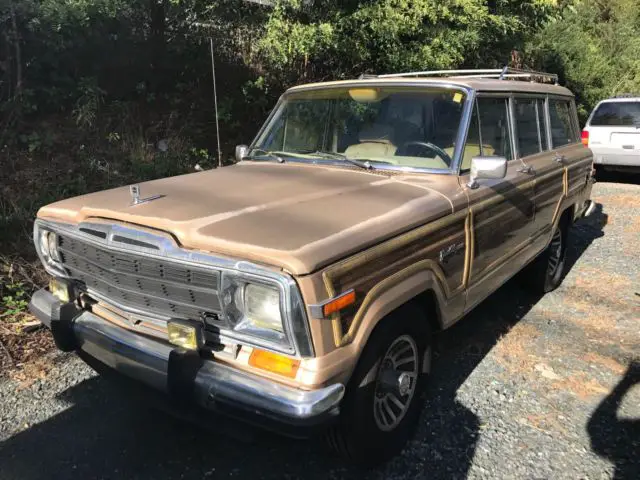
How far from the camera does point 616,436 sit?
125 inches

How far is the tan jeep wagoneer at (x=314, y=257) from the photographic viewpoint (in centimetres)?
221

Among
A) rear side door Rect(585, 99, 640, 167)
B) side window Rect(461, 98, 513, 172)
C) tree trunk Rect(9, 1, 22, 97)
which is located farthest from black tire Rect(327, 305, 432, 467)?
rear side door Rect(585, 99, 640, 167)

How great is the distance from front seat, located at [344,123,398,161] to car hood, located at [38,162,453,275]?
0.19m

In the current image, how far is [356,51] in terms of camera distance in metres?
7.49

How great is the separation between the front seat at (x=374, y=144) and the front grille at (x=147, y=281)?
1694 millimetres

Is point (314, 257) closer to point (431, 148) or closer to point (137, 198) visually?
point (137, 198)

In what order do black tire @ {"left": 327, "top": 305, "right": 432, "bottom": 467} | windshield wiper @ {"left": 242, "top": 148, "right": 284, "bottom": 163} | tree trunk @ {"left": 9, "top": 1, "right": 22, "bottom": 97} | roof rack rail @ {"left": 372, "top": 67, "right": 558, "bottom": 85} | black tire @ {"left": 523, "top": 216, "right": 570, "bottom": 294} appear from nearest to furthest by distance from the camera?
black tire @ {"left": 327, "top": 305, "right": 432, "bottom": 467} → windshield wiper @ {"left": 242, "top": 148, "right": 284, "bottom": 163} → roof rack rail @ {"left": 372, "top": 67, "right": 558, "bottom": 85} → black tire @ {"left": 523, "top": 216, "right": 570, "bottom": 294} → tree trunk @ {"left": 9, "top": 1, "right": 22, "bottom": 97}

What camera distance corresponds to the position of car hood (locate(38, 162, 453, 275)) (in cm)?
223

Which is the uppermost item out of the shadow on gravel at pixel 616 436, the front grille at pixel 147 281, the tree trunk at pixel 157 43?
the tree trunk at pixel 157 43

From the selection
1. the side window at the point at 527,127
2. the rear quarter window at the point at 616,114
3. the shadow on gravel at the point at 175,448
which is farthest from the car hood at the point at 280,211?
the rear quarter window at the point at 616,114

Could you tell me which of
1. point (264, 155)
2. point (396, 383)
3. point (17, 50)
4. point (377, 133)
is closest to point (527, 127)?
point (377, 133)

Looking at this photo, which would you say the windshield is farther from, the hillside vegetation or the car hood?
the hillside vegetation

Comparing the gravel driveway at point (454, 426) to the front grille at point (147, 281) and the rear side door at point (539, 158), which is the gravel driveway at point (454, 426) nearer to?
the front grille at point (147, 281)

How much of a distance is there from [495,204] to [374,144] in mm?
887
